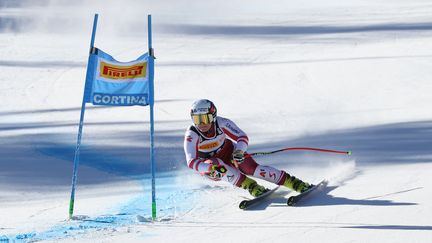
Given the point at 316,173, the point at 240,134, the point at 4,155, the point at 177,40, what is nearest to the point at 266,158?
the point at 316,173

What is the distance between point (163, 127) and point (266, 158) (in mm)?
3077

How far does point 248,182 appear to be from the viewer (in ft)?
29.1

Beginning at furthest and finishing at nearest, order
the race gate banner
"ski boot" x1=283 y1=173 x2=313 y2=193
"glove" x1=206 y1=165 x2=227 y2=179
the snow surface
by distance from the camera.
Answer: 1. "ski boot" x1=283 y1=173 x2=313 y2=193
2. "glove" x1=206 y1=165 x2=227 y2=179
3. the race gate banner
4. the snow surface

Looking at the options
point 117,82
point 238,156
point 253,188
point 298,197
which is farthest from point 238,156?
point 117,82

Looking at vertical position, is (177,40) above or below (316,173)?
above

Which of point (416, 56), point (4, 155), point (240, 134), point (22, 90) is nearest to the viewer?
point (240, 134)

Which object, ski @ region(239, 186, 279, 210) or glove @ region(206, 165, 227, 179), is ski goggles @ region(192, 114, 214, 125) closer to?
glove @ region(206, 165, 227, 179)

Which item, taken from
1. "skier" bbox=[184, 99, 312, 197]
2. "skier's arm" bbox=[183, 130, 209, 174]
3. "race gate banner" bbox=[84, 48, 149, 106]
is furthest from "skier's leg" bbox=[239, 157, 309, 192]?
"race gate banner" bbox=[84, 48, 149, 106]

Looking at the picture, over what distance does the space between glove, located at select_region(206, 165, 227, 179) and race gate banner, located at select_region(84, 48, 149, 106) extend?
100 cm

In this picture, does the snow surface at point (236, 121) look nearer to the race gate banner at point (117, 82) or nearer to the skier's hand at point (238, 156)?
the skier's hand at point (238, 156)

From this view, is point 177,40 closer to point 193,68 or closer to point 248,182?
point 193,68

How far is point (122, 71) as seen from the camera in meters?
8.40

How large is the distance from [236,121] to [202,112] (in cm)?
543

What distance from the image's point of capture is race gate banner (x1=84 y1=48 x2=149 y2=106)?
27.5ft
